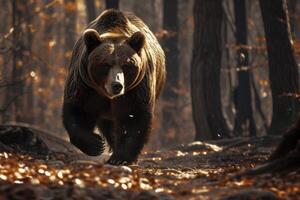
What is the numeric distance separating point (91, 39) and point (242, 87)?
7803mm

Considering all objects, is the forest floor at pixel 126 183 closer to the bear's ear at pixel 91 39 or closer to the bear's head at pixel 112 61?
the bear's head at pixel 112 61

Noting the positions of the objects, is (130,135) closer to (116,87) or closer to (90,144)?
(90,144)

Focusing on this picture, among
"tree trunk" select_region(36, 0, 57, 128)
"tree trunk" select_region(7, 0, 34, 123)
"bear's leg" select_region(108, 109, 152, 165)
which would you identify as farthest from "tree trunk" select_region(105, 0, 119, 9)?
"tree trunk" select_region(36, 0, 57, 128)

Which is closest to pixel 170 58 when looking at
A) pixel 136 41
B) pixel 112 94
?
pixel 136 41

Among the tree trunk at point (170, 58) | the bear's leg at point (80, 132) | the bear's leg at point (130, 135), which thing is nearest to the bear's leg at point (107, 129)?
the bear's leg at point (130, 135)

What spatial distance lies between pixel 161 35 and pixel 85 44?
11151mm

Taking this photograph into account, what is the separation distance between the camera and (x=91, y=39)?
9008 millimetres

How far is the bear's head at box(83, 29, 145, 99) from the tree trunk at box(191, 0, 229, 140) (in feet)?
19.0

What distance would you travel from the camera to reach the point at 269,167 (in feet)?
22.6

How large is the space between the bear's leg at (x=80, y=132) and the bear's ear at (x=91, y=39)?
0.81 metres

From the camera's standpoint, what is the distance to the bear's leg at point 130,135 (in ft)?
29.5

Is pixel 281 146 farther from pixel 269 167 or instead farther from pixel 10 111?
pixel 10 111

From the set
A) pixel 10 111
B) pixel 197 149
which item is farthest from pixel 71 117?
pixel 10 111

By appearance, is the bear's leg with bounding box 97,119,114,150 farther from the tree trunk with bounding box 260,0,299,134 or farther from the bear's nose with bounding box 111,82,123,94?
the tree trunk with bounding box 260,0,299,134
